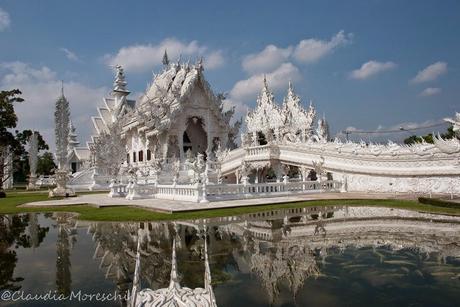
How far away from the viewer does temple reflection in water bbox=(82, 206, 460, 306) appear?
4.33m

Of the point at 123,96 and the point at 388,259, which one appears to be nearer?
the point at 388,259

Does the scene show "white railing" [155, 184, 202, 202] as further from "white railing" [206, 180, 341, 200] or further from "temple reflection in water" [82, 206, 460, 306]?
"temple reflection in water" [82, 206, 460, 306]

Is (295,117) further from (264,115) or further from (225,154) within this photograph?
(225,154)

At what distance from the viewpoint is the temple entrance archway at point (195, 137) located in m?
Result: 34.8

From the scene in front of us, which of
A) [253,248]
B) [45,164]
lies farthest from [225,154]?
[45,164]

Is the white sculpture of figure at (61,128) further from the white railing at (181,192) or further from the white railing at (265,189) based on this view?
the white railing at (265,189)

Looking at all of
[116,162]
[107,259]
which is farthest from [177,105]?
[107,259]

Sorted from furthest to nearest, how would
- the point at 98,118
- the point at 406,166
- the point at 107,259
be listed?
the point at 98,118, the point at 406,166, the point at 107,259

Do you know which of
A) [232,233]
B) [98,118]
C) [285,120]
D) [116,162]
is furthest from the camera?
[98,118]

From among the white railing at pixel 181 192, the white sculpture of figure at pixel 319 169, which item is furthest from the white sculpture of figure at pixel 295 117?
the white railing at pixel 181 192

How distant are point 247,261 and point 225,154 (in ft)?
69.1

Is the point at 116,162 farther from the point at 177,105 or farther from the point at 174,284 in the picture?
the point at 174,284

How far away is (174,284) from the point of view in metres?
3.26

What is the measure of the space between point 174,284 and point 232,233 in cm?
443
